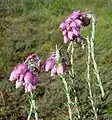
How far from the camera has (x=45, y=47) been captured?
8.77 metres

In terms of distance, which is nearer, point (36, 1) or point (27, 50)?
point (27, 50)

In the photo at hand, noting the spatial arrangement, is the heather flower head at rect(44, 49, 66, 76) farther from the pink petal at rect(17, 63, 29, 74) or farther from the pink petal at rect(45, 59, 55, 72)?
the pink petal at rect(17, 63, 29, 74)

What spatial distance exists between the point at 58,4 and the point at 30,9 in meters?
0.75

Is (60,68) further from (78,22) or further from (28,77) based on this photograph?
(78,22)

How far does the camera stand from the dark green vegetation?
6.05 metres

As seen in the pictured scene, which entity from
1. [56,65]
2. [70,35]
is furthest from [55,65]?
[70,35]

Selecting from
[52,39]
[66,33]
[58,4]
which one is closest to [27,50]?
[52,39]

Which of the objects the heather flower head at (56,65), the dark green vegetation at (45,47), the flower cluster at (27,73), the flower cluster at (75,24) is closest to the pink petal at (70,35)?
the flower cluster at (75,24)

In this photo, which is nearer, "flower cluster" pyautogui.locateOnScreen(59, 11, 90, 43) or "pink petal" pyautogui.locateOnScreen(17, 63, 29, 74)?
"pink petal" pyautogui.locateOnScreen(17, 63, 29, 74)

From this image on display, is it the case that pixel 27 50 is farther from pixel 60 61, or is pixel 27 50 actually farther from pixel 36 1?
pixel 60 61

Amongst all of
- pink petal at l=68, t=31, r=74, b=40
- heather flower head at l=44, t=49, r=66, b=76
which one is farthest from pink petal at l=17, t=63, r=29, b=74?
pink petal at l=68, t=31, r=74, b=40

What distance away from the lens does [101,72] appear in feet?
22.7

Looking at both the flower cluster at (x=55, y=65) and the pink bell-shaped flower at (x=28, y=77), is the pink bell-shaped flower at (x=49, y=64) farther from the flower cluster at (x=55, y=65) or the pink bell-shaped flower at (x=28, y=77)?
the pink bell-shaped flower at (x=28, y=77)

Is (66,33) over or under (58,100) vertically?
over
